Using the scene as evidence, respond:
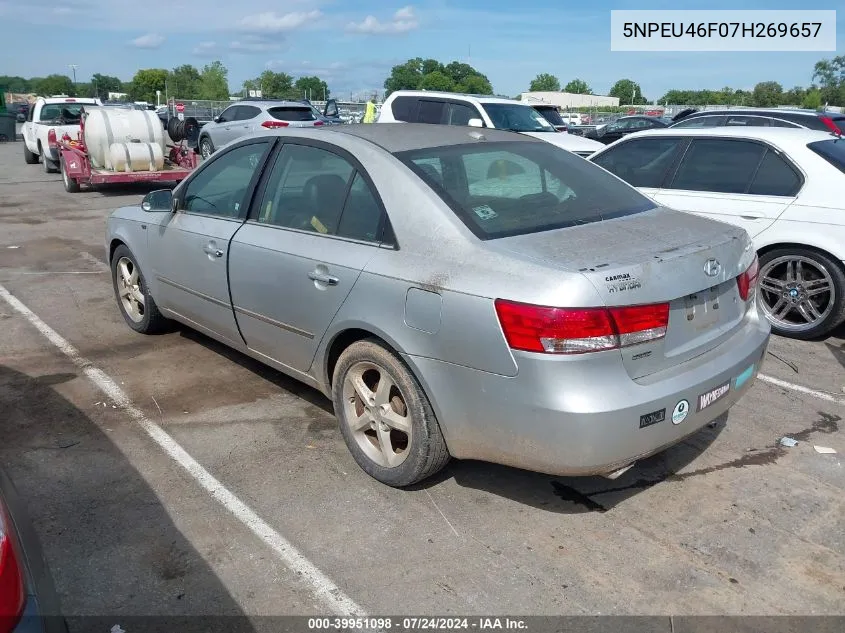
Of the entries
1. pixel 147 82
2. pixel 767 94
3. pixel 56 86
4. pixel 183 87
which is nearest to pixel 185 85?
pixel 183 87

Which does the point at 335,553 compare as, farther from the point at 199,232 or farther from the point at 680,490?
the point at 199,232

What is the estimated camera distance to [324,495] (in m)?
3.57

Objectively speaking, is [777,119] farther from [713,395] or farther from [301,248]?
[301,248]

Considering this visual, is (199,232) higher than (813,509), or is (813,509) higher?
(199,232)

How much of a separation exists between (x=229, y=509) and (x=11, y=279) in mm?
5706

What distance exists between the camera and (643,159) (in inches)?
270

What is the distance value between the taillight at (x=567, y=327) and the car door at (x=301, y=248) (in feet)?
3.04

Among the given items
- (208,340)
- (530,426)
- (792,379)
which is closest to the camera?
(530,426)

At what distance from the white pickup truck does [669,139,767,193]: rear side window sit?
48.7 ft

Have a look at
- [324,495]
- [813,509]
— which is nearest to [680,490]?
[813,509]

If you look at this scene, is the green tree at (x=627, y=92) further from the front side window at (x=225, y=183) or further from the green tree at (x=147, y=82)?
the front side window at (x=225, y=183)

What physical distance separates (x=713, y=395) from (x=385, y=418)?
4.94ft

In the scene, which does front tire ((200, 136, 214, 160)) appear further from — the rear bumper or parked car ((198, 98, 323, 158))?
Result: the rear bumper

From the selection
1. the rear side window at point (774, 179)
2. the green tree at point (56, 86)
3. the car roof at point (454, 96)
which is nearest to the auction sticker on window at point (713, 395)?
the rear side window at point (774, 179)
